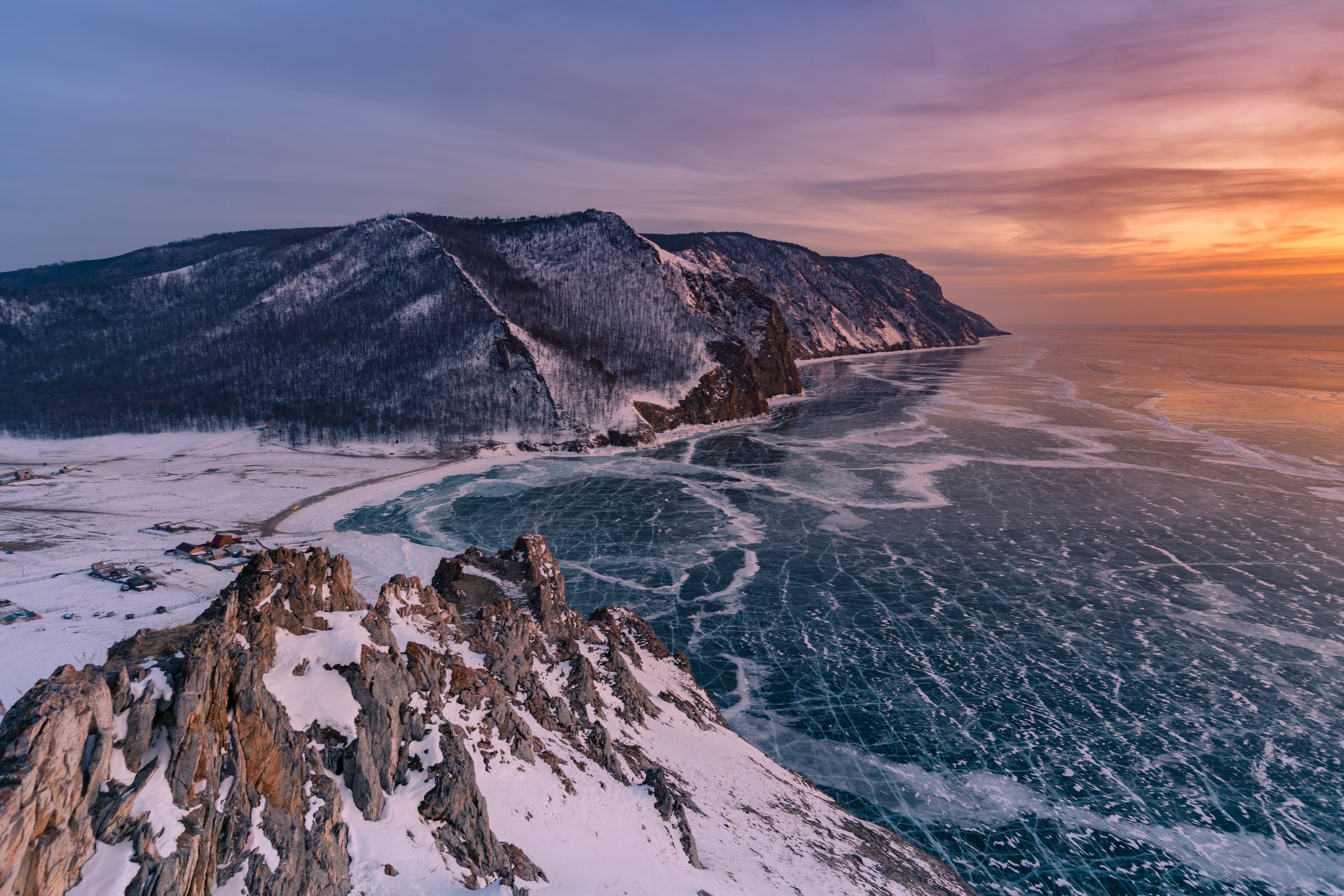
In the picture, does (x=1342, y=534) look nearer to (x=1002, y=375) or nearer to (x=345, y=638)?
(x=345, y=638)

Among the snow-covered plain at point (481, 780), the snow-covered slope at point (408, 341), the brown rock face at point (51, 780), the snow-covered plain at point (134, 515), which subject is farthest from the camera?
the snow-covered slope at point (408, 341)

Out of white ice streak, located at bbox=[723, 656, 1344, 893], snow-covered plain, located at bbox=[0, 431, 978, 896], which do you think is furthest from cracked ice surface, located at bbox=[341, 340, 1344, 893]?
snow-covered plain, located at bbox=[0, 431, 978, 896]

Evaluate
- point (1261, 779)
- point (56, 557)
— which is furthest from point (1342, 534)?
point (56, 557)

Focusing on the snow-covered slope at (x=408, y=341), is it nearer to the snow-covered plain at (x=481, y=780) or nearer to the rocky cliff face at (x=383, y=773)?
the snow-covered plain at (x=481, y=780)

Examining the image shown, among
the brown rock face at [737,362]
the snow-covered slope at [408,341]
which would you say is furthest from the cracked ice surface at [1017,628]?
the brown rock face at [737,362]

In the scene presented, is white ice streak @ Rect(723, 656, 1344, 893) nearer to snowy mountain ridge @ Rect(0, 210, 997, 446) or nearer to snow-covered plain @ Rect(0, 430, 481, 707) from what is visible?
snow-covered plain @ Rect(0, 430, 481, 707)
